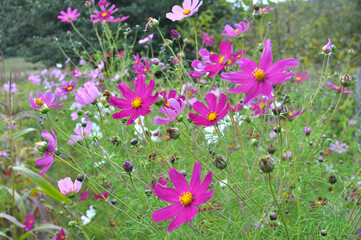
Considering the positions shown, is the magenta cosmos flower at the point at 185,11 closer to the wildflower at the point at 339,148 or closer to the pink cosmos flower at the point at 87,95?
the pink cosmos flower at the point at 87,95

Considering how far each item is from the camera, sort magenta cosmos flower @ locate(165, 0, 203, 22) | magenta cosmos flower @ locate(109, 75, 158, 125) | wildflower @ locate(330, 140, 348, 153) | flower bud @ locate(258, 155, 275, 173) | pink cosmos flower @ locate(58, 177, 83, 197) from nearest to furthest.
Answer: flower bud @ locate(258, 155, 275, 173)
magenta cosmos flower @ locate(109, 75, 158, 125)
pink cosmos flower @ locate(58, 177, 83, 197)
magenta cosmos flower @ locate(165, 0, 203, 22)
wildflower @ locate(330, 140, 348, 153)

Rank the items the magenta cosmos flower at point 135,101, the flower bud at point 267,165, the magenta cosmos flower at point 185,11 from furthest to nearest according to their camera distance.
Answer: the magenta cosmos flower at point 185,11, the magenta cosmos flower at point 135,101, the flower bud at point 267,165

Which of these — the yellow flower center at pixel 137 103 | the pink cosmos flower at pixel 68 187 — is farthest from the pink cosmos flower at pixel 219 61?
the pink cosmos flower at pixel 68 187

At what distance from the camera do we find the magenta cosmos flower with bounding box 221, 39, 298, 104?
2.16ft

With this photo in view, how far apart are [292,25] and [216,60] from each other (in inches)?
244

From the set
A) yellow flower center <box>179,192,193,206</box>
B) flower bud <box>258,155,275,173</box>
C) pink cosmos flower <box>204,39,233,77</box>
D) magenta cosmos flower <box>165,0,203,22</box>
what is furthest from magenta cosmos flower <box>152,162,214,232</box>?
magenta cosmos flower <box>165,0,203,22</box>

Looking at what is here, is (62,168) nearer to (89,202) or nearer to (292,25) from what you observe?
(89,202)

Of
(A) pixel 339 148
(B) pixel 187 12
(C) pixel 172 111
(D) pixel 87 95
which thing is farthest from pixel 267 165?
(A) pixel 339 148

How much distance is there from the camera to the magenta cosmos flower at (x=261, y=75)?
658 mm

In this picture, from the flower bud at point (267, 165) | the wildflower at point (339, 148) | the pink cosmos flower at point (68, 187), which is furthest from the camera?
the wildflower at point (339, 148)

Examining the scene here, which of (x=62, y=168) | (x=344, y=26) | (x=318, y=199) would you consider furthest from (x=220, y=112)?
(x=344, y=26)

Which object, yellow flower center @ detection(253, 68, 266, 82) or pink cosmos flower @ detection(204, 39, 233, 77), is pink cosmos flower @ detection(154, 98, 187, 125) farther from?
yellow flower center @ detection(253, 68, 266, 82)

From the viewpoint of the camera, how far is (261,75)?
673mm

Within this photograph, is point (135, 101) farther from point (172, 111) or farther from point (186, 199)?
point (186, 199)
